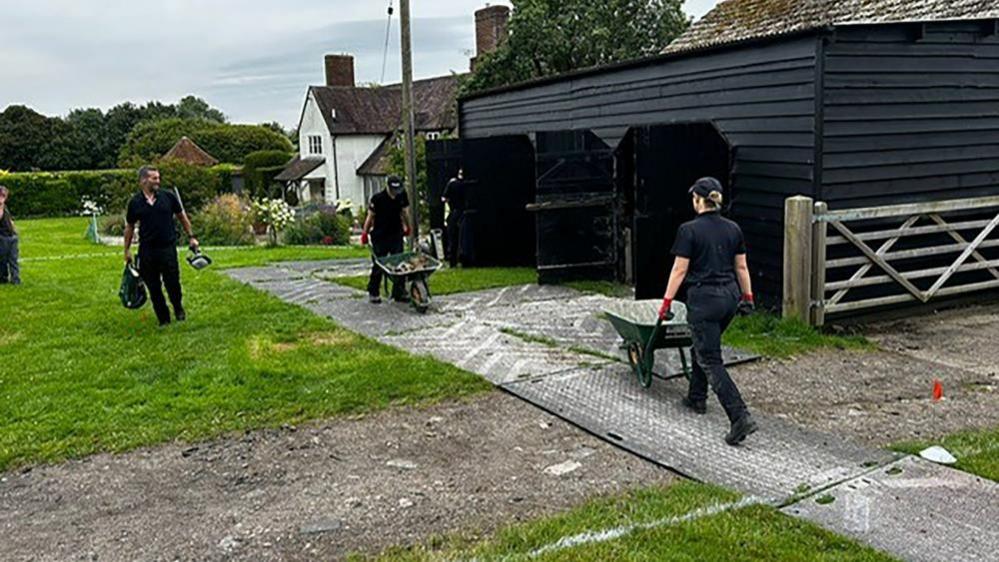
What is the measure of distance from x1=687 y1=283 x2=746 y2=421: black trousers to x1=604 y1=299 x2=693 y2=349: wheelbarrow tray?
390 mm

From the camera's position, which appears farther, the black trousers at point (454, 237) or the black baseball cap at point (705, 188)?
the black trousers at point (454, 237)

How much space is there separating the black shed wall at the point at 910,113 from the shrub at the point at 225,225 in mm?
17832

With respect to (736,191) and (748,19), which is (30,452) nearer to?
(736,191)

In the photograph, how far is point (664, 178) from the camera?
953 centimetres

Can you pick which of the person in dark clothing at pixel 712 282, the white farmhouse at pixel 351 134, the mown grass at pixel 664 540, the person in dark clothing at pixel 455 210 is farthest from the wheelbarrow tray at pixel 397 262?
the white farmhouse at pixel 351 134

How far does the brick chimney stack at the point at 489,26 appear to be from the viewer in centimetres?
3334

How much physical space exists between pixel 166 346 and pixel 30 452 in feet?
9.73

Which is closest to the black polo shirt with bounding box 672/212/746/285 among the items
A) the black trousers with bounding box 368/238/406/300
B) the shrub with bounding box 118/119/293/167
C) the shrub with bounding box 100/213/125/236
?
the black trousers with bounding box 368/238/406/300

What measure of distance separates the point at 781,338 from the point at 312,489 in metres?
5.23

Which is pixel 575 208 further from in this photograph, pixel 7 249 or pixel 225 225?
pixel 225 225

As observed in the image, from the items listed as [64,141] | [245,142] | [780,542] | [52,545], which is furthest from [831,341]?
[64,141]

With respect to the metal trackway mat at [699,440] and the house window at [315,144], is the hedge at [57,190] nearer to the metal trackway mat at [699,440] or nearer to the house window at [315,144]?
the house window at [315,144]

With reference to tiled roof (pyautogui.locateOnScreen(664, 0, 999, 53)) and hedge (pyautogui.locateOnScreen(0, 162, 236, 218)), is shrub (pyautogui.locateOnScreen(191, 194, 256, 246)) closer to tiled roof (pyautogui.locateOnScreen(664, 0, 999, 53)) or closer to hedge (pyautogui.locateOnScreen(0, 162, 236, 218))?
tiled roof (pyautogui.locateOnScreen(664, 0, 999, 53))

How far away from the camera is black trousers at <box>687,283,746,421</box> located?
5449 mm
